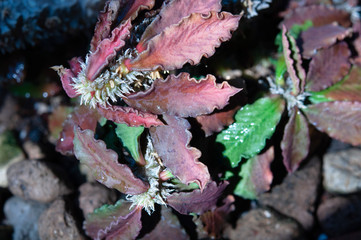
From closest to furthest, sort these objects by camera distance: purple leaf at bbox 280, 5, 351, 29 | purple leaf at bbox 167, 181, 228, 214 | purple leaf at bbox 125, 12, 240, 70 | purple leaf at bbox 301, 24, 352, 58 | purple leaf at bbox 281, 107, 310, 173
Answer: purple leaf at bbox 125, 12, 240, 70 < purple leaf at bbox 167, 181, 228, 214 < purple leaf at bbox 281, 107, 310, 173 < purple leaf at bbox 301, 24, 352, 58 < purple leaf at bbox 280, 5, 351, 29

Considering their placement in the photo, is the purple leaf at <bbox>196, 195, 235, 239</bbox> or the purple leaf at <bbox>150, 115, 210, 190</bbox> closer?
the purple leaf at <bbox>150, 115, 210, 190</bbox>

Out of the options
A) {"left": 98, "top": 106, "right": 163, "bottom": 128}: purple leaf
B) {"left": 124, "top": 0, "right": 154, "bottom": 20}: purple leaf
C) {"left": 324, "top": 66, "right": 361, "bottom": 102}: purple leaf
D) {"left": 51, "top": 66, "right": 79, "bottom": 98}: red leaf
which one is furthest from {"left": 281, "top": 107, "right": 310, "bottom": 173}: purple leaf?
{"left": 51, "top": 66, "right": 79, "bottom": 98}: red leaf

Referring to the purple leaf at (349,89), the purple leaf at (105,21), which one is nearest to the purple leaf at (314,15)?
the purple leaf at (349,89)

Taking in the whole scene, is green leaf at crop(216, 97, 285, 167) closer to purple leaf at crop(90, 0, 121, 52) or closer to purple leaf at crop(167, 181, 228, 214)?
purple leaf at crop(167, 181, 228, 214)

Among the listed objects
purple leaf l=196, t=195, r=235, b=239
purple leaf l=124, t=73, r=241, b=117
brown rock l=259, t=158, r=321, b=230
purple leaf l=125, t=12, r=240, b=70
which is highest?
purple leaf l=125, t=12, r=240, b=70

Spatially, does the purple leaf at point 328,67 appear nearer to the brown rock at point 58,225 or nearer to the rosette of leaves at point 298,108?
the rosette of leaves at point 298,108

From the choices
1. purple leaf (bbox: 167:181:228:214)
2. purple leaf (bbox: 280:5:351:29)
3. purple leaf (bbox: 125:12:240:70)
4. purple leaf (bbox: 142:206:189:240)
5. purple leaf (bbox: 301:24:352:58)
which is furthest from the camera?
purple leaf (bbox: 280:5:351:29)

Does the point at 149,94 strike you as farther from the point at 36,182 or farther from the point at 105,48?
the point at 36,182
